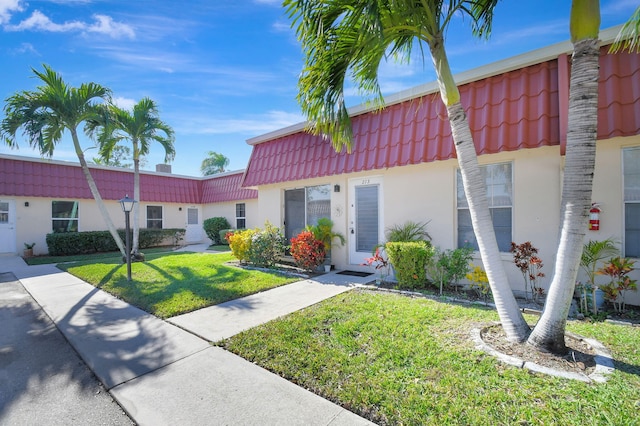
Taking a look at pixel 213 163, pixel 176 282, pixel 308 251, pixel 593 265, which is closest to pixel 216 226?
pixel 176 282

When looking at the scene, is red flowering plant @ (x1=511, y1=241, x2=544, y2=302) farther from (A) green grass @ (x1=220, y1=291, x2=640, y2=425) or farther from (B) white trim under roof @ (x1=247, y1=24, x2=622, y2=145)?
(B) white trim under roof @ (x1=247, y1=24, x2=622, y2=145)

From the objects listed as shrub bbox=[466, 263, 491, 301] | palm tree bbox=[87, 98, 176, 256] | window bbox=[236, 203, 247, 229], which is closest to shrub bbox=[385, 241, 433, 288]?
shrub bbox=[466, 263, 491, 301]

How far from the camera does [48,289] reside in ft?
21.5

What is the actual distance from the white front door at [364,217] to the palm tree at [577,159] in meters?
4.51

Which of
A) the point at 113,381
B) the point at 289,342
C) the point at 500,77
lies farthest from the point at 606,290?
the point at 113,381

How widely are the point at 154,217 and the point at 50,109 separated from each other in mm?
9249

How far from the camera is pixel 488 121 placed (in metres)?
5.42

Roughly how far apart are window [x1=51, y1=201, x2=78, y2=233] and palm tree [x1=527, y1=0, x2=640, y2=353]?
729 inches

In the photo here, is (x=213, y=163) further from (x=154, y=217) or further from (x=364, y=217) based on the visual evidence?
(x=364, y=217)

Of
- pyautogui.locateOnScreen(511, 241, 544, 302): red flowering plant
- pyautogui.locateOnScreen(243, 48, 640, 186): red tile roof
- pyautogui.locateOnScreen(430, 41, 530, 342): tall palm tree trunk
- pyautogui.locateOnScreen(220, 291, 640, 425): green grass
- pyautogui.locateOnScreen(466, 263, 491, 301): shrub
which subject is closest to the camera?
pyautogui.locateOnScreen(220, 291, 640, 425): green grass

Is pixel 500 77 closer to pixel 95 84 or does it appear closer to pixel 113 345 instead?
pixel 113 345

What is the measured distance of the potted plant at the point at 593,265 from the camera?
14.6ft

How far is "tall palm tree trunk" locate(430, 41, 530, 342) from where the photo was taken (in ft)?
10.9

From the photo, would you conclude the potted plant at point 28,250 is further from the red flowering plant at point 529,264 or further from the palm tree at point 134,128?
the red flowering plant at point 529,264
